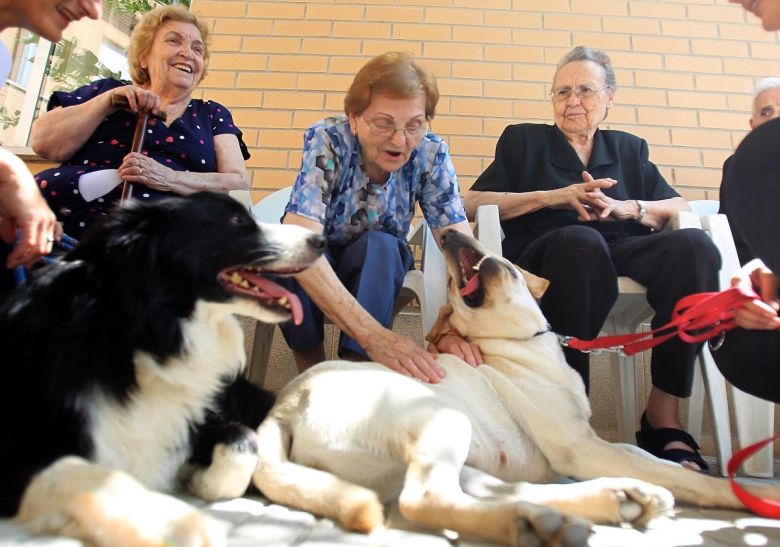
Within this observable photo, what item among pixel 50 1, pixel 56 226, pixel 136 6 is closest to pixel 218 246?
pixel 56 226

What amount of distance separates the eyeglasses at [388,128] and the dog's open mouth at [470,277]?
47cm

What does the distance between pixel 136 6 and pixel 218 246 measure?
13.1ft

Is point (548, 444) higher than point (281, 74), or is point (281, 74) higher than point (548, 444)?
point (281, 74)

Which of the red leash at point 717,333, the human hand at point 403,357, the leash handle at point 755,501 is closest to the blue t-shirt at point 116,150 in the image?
the human hand at point 403,357

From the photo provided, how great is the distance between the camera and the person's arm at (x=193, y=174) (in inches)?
86.3

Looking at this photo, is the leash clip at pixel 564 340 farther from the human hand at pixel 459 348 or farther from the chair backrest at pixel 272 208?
the chair backrest at pixel 272 208

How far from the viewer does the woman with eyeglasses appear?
2.02 metres

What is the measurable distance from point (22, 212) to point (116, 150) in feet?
3.43

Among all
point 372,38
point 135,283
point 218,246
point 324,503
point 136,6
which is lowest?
point 324,503

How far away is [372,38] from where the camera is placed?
13.6 ft

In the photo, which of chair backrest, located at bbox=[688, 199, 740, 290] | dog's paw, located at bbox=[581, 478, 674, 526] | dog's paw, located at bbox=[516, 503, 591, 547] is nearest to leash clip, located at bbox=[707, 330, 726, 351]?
chair backrest, located at bbox=[688, 199, 740, 290]

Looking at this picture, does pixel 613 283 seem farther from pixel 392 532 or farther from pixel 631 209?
pixel 392 532

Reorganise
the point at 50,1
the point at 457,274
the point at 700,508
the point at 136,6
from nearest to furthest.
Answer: the point at 700,508, the point at 50,1, the point at 457,274, the point at 136,6

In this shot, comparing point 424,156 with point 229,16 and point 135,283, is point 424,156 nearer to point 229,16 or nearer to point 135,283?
point 135,283
